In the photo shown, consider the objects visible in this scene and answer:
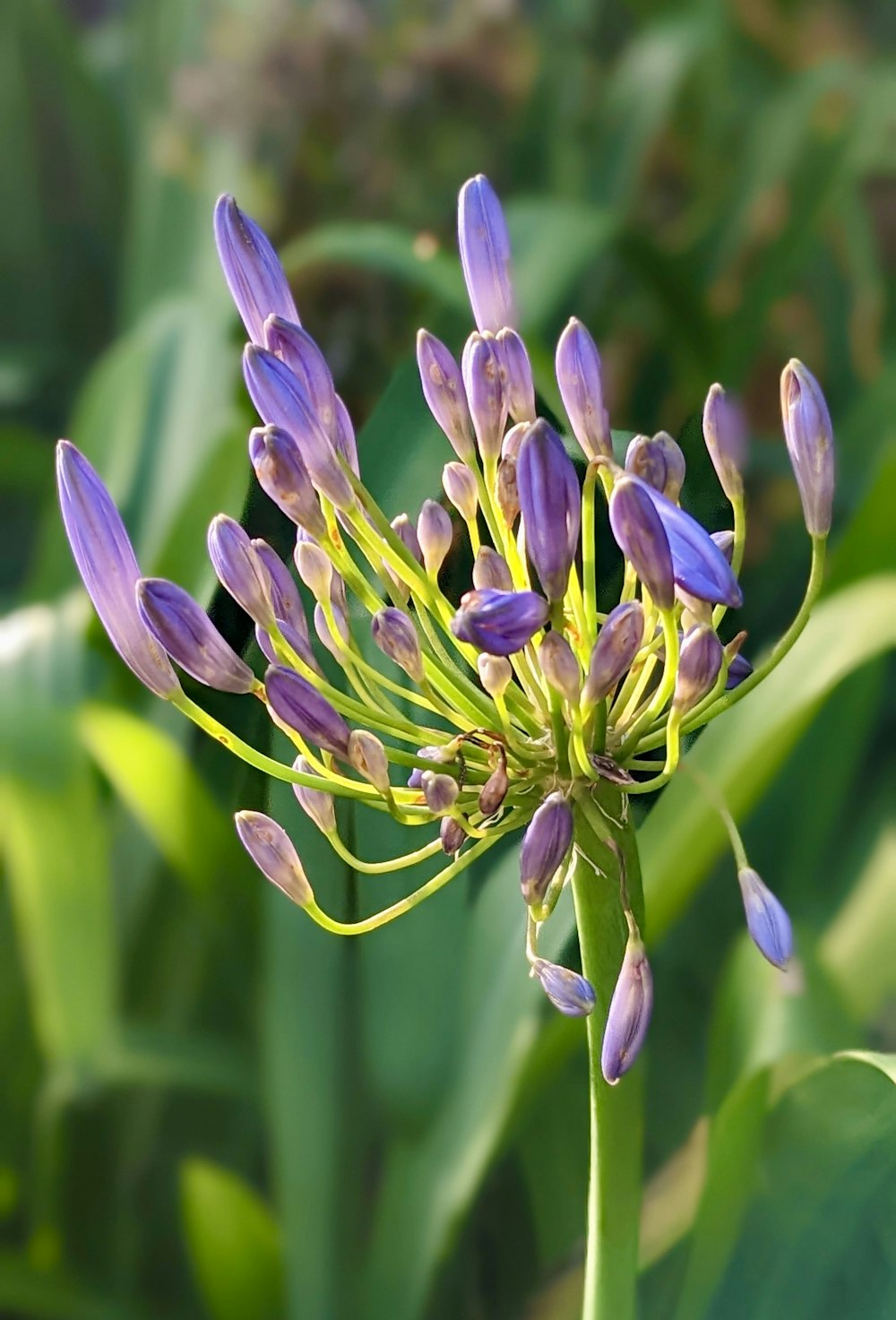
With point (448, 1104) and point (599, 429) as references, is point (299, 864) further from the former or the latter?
point (448, 1104)

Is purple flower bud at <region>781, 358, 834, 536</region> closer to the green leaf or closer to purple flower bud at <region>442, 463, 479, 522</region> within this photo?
purple flower bud at <region>442, 463, 479, 522</region>

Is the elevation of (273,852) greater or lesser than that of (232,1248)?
greater

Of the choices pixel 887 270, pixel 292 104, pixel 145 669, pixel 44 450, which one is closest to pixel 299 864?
pixel 145 669

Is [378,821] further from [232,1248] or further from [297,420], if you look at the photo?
[232,1248]

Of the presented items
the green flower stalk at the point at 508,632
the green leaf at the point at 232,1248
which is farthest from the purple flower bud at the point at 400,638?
the green leaf at the point at 232,1248

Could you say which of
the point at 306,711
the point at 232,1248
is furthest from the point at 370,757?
the point at 232,1248

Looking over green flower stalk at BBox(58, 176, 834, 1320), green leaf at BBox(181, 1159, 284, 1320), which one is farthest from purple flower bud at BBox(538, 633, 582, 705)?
green leaf at BBox(181, 1159, 284, 1320)
